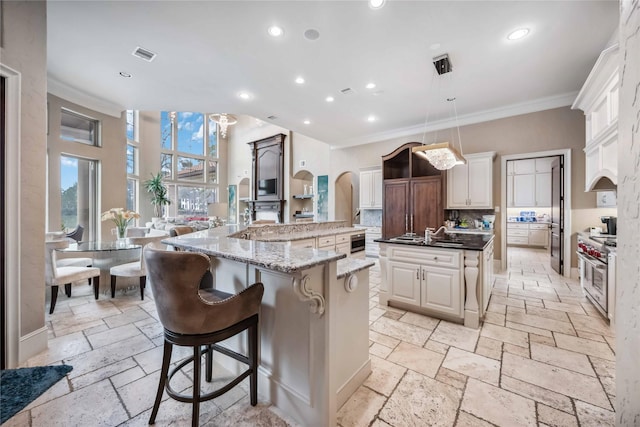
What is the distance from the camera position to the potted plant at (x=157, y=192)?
28.9ft

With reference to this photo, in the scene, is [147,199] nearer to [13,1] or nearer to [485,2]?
Answer: [13,1]

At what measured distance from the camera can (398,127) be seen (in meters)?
6.21

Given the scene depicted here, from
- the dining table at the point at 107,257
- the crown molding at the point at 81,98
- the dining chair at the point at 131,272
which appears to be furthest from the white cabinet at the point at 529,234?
the crown molding at the point at 81,98

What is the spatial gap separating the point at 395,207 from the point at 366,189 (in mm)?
1168

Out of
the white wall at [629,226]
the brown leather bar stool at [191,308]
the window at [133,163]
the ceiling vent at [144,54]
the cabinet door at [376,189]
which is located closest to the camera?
the white wall at [629,226]

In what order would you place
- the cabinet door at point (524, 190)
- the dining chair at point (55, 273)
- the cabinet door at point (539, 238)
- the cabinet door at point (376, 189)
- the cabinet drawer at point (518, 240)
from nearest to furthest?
the dining chair at point (55, 273)
the cabinet door at point (376, 189)
the cabinet door at point (539, 238)
the cabinet door at point (524, 190)
the cabinet drawer at point (518, 240)

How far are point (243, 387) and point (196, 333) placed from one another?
0.73m

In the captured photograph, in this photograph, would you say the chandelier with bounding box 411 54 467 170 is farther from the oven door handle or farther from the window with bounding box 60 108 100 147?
the window with bounding box 60 108 100 147

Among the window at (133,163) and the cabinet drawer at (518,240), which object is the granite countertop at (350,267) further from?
the window at (133,163)

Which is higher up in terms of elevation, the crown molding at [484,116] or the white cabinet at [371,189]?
the crown molding at [484,116]

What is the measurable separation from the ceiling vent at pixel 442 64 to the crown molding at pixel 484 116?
7.23ft

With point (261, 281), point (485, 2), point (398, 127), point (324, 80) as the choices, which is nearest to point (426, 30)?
point (485, 2)

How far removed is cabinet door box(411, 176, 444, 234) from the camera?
516 centimetres

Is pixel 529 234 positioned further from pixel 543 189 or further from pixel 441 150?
pixel 441 150
